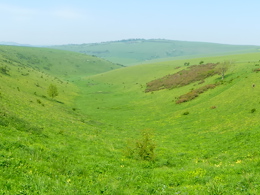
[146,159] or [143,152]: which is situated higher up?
[143,152]

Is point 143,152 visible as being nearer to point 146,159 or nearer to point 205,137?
point 146,159

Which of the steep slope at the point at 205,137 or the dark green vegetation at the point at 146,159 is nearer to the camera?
the dark green vegetation at the point at 146,159

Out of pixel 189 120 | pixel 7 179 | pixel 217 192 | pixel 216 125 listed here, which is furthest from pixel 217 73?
pixel 7 179

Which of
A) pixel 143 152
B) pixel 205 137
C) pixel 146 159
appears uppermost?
pixel 143 152

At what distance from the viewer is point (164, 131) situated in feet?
117

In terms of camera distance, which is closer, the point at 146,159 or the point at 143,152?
the point at 146,159

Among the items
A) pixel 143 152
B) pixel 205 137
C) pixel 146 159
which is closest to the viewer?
pixel 146 159

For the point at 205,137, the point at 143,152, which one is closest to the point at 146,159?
the point at 143,152

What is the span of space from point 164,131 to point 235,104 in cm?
1514

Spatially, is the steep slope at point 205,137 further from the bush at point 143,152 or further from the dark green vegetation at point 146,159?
the bush at point 143,152

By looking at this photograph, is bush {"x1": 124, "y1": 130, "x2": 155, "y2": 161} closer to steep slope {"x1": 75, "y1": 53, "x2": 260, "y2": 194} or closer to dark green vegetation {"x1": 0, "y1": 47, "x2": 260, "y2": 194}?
dark green vegetation {"x1": 0, "y1": 47, "x2": 260, "y2": 194}

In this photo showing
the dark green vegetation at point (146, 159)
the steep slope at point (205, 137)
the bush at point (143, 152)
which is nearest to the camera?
the dark green vegetation at point (146, 159)

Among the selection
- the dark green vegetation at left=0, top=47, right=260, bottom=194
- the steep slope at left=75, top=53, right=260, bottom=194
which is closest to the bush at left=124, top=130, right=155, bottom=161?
the dark green vegetation at left=0, top=47, right=260, bottom=194

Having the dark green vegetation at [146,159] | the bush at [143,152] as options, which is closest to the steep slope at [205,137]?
the dark green vegetation at [146,159]
